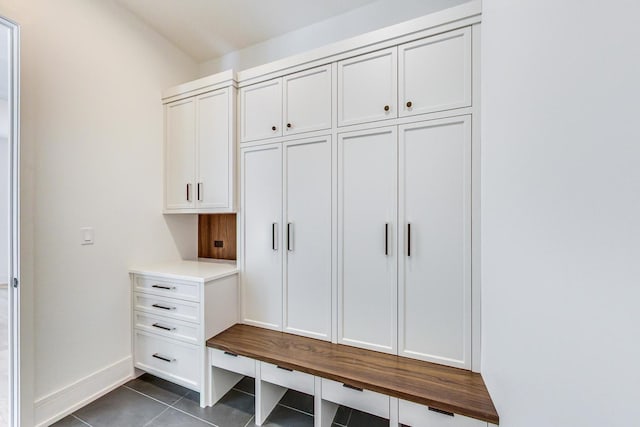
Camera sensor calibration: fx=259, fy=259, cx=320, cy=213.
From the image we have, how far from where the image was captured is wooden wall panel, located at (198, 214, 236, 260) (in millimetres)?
2648

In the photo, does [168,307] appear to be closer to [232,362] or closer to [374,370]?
[232,362]

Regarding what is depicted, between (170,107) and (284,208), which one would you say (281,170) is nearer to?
(284,208)

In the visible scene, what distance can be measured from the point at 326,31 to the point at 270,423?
3064mm

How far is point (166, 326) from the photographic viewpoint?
1.99 meters

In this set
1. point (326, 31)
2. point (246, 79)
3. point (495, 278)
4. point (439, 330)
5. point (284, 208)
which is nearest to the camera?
point (495, 278)

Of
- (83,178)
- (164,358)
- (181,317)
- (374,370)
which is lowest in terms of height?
(164,358)

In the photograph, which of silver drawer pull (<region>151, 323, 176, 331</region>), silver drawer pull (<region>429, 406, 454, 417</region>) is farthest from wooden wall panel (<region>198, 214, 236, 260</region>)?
silver drawer pull (<region>429, 406, 454, 417</region>)

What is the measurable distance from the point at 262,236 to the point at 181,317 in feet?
2.73

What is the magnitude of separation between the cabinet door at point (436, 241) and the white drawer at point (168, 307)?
146 cm

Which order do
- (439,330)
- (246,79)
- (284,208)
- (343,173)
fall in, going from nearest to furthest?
(439,330) < (343,173) < (284,208) < (246,79)

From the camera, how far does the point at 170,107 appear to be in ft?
7.98

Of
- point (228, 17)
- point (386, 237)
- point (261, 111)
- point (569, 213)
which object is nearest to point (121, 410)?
point (386, 237)

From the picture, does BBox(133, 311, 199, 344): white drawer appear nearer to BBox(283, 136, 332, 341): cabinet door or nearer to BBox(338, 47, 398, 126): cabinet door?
BBox(283, 136, 332, 341): cabinet door

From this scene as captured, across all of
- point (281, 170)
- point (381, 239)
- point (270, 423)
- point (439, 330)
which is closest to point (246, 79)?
point (281, 170)
